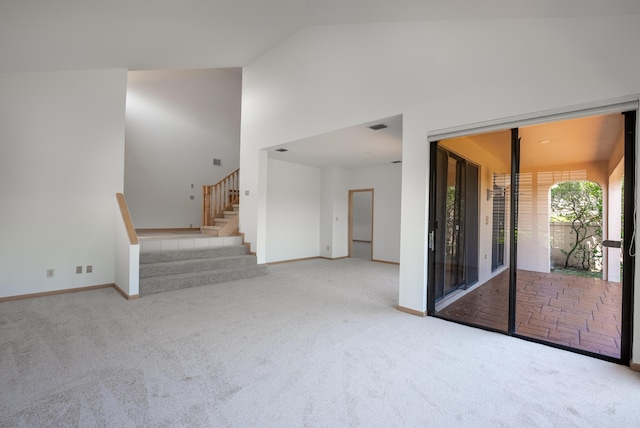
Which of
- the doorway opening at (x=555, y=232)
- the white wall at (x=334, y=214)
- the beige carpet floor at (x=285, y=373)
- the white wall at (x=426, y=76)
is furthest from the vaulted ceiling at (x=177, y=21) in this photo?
the white wall at (x=334, y=214)

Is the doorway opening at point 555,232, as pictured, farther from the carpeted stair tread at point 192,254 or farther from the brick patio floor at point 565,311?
the carpeted stair tread at point 192,254

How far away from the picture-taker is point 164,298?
4.28 metres

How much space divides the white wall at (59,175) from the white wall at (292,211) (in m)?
3.08

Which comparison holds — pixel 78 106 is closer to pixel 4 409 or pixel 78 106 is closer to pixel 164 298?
pixel 164 298

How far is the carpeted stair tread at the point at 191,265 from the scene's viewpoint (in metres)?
4.84

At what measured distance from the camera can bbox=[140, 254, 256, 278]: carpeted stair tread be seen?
191 inches

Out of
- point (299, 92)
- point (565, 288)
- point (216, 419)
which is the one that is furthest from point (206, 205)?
point (565, 288)

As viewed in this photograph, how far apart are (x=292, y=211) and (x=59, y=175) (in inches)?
175

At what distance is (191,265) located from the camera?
5.27 m

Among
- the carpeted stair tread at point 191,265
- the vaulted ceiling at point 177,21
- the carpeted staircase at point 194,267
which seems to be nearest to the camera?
the vaulted ceiling at point 177,21

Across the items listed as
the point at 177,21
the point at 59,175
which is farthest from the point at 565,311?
the point at 59,175

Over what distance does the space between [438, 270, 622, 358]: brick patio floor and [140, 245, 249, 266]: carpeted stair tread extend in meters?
4.33

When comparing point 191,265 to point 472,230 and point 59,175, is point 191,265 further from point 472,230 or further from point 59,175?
point 472,230

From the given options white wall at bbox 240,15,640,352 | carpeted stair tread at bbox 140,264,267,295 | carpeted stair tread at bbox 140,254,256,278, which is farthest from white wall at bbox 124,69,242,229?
white wall at bbox 240,15,640,352
